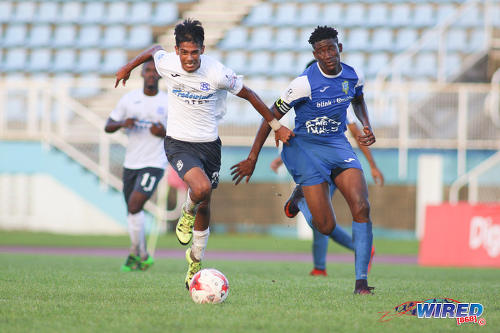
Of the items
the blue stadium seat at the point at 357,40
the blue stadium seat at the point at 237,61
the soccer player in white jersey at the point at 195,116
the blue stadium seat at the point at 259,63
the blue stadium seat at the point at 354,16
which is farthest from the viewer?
the blue stadium seat at the point at 354,16

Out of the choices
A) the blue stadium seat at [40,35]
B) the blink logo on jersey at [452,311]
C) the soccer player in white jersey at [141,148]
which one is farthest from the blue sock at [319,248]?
the blue stadium seat at [40,35]

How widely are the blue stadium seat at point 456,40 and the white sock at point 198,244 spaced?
1736 centimetres

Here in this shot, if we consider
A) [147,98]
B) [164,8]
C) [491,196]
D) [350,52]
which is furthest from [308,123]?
[164,8]

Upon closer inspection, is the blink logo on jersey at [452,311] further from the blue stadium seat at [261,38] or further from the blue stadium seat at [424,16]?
the blue stadium seat at [424,16]

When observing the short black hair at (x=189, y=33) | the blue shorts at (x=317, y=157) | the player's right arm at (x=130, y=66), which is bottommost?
the blue shorts at (x=317, y=157)

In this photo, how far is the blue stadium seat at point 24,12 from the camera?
89.5 feet

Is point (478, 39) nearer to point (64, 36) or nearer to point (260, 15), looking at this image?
point (260, 15)

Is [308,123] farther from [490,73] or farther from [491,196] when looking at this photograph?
[490,73]

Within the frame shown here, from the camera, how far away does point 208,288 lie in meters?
5.87

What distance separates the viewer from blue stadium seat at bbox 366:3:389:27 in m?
26.4

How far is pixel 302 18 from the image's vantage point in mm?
26828

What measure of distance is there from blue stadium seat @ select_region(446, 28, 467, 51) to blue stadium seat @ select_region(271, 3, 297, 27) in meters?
5.83

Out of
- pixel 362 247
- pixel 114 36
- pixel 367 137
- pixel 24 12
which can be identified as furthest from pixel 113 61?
pixel 362 247

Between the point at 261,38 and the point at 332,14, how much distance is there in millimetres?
2629
